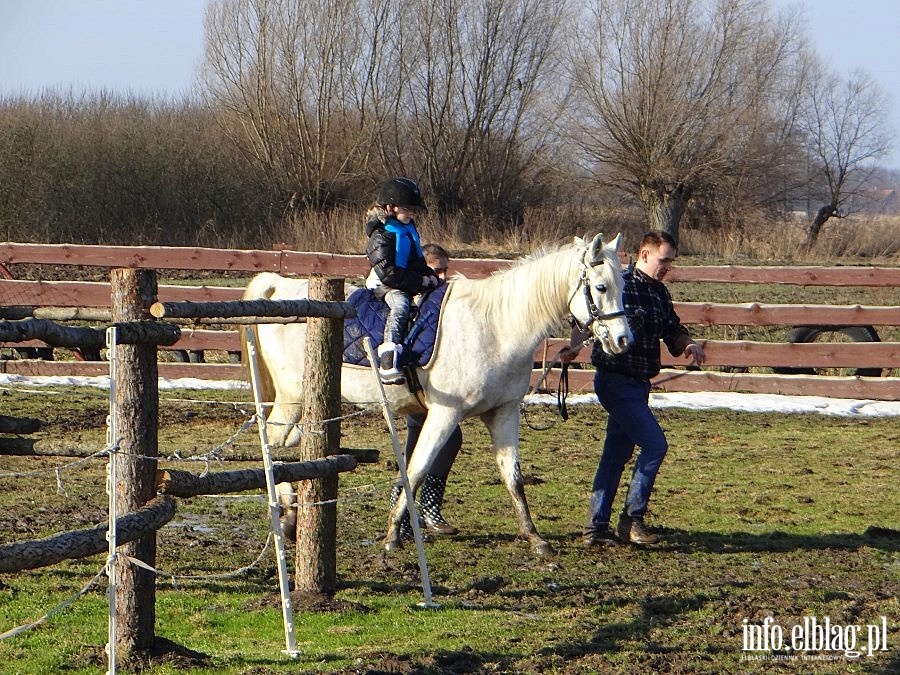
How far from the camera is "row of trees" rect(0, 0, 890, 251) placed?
94.9 ft

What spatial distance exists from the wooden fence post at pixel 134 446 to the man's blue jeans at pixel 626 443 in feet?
9.99

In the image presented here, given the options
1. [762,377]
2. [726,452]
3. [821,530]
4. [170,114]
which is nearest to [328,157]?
[170,114]

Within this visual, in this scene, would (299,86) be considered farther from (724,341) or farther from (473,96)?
(724,341)

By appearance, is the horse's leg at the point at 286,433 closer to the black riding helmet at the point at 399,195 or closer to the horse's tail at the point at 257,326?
the horse's tail at the point at 257,326

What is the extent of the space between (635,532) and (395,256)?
220 cm

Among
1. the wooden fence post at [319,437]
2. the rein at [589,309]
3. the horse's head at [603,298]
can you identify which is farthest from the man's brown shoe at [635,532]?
the wooden fence post at [319,437]

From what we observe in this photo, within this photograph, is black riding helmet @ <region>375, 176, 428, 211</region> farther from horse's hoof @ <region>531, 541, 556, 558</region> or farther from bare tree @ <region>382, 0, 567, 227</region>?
bare tree @ <region>382, 0, 567, 227</region>

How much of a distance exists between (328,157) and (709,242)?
11.6m

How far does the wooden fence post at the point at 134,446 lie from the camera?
406 cm

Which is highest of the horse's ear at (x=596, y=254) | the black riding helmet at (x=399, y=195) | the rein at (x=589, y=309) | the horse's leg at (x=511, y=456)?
the black riding helmet at (x=399, y=195)

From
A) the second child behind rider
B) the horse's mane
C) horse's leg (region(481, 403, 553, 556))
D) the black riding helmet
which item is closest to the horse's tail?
the second child behind rider

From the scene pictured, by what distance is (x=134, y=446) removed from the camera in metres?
4.07

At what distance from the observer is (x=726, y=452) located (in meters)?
10.0

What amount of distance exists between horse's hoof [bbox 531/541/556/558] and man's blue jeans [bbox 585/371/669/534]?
1.32 ft
